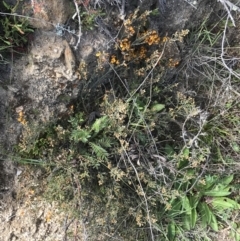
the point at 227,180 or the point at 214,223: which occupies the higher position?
the point at 227,180

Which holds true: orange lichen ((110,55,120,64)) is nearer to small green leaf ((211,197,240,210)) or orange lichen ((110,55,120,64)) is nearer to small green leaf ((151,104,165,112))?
small green leaf ((151,104,165,112))

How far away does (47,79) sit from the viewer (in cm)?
223

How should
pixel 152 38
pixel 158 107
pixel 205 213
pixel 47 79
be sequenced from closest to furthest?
1. pixel 47 79
2. pixel 152 38
3. pixel 158 107
4. pixel 205 213

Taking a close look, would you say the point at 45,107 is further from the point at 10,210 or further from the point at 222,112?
the point at 222,112

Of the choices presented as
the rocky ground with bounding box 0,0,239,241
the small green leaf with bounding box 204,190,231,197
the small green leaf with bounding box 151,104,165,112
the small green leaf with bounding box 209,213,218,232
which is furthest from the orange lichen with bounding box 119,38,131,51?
the small green leaf with bounding box 209,213,218,232

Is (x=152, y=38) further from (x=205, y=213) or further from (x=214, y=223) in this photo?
(x=214, y=223)

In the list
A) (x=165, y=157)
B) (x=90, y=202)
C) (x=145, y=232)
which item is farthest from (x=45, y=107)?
(x=145, y=232)

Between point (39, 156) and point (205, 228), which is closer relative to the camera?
point (39, 156)

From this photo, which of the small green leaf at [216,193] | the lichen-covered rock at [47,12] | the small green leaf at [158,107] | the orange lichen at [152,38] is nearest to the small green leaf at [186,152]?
the small green leaf at [158,107]

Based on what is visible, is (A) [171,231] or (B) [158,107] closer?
(B) [158,107]

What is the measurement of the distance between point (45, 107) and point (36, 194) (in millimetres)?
601

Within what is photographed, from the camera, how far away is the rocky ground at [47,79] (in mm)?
2131

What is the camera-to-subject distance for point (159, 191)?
8.30 ft

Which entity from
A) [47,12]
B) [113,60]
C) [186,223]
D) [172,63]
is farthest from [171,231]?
[47,12]
